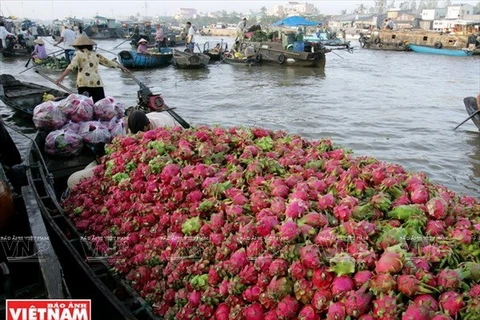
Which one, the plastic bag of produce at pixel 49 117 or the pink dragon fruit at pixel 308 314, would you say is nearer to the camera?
the pink dragon fruit at pixel 308 314

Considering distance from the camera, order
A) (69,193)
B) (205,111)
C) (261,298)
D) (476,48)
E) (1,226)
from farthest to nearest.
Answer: (476,48), (205,111), (69,193), (1,226), (261,298)

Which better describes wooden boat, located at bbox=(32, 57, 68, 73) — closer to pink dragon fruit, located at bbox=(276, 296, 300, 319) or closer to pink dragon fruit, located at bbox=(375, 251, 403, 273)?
pink dragon fruit, located at bbox=(276, 296, 300, 319)

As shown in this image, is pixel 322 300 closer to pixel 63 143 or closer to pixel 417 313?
pixel 417 313

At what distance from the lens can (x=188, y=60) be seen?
19.5m

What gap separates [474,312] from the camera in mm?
1740

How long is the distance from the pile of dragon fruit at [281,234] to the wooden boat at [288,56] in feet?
61.2

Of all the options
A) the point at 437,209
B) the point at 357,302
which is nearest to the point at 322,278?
the point at 357,302

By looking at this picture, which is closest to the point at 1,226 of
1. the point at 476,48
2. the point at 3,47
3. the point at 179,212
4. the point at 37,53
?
the point at 179,212

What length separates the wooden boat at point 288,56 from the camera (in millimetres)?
21156

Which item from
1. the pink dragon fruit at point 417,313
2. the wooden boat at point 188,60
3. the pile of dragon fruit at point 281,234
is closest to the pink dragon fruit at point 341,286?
the pile of dragon fruit at point 281,234

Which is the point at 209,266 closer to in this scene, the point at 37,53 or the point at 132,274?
the point at 132,274

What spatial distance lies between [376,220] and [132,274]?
1589 mm

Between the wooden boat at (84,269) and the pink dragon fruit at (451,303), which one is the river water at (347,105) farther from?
the pink dragon fruit at (451,303)

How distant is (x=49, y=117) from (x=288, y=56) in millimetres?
17301
